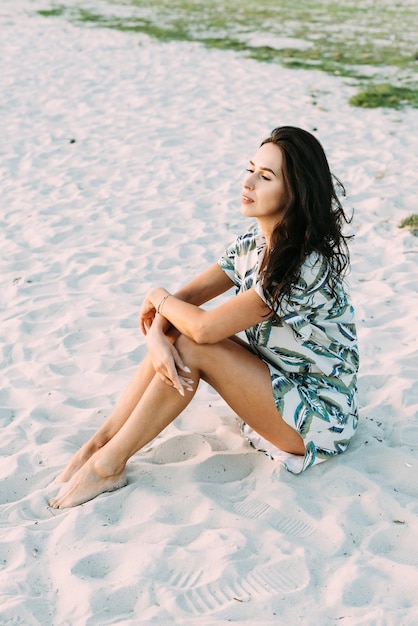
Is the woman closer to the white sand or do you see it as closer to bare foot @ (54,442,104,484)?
bare foot @ (54,442,104,484)

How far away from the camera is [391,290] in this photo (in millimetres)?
4484

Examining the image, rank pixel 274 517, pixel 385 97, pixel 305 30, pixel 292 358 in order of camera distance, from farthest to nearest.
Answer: pixel 305 30 < pixel 385 97 < pixel 292 358 < pixel 274 517

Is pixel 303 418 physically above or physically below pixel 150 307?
below

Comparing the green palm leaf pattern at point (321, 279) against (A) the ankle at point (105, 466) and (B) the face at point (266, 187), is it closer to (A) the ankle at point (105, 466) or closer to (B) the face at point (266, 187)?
(B) the face at point (266, 187)

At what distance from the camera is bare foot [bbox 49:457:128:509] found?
2.78 metres

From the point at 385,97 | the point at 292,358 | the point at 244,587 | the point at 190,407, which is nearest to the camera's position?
the point at 244,587

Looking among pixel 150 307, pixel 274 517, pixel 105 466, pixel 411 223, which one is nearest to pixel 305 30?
pixel 411 223

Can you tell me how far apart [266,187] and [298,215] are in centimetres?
15

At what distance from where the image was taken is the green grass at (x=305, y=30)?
10.1m

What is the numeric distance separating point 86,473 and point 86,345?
4.03 ft

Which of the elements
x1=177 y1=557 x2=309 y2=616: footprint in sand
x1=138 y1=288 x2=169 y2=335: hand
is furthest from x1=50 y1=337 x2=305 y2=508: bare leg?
x1=177 y1=557 x2=309 y2=616: footprint in sand

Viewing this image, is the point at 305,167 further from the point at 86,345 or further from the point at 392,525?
the point at 86,345

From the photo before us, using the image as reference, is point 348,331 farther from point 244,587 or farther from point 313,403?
point 244,587

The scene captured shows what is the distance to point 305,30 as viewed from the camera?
1372cm
